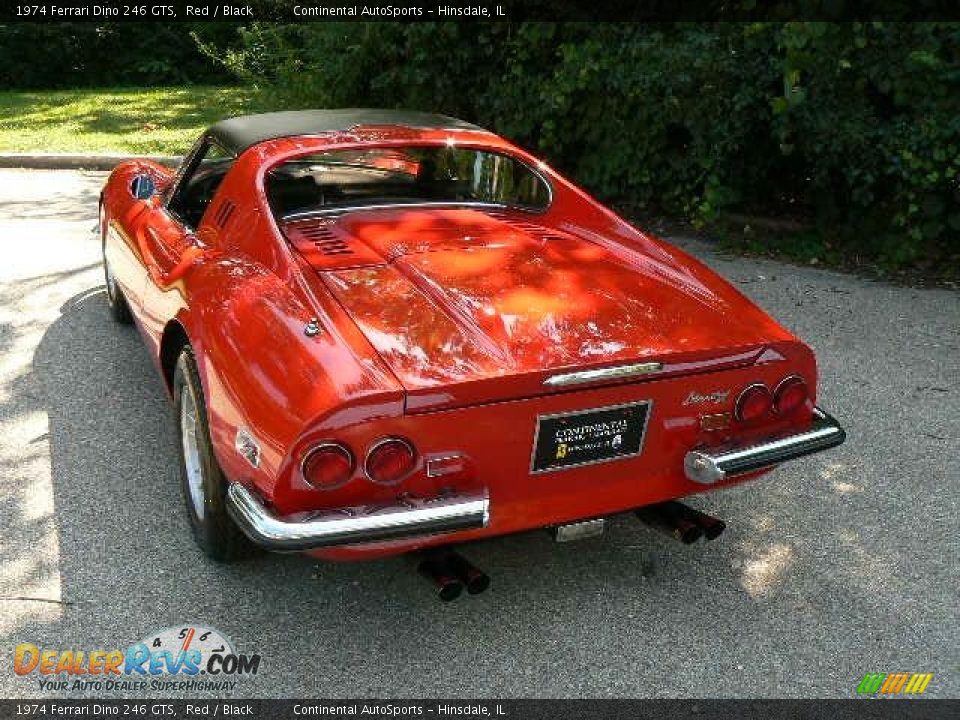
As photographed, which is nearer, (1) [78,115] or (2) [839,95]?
(2) [839,95]

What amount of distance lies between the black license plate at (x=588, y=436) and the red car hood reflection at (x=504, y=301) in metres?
0.13

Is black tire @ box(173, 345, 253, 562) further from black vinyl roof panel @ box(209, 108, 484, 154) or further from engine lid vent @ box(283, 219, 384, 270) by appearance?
black vinyl roof panel @ box(209, 108, 484, 154)

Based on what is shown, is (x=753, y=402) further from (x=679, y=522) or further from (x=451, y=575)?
(x=451, y=575)

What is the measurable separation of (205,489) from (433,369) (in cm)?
93

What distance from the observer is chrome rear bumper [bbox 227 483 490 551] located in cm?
242

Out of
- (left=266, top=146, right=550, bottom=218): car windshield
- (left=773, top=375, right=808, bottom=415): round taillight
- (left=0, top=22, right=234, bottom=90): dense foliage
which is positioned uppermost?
(left=266, top=146, right=550, bottom=218): car windshield

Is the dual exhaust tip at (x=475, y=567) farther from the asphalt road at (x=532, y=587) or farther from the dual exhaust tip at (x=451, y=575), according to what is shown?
the asphalt road at (x=532, y=587)

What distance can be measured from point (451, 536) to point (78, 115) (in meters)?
11.8

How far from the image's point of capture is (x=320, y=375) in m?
2.56

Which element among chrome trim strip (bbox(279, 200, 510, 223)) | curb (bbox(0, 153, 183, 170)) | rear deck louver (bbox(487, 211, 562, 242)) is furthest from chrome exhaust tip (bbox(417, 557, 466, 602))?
curb (bbox(0, 153, 183, 170))

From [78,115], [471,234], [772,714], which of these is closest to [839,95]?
[471,234]

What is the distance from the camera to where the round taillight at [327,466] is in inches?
96.5

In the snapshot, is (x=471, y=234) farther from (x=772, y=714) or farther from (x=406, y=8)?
(x=406, y=8)

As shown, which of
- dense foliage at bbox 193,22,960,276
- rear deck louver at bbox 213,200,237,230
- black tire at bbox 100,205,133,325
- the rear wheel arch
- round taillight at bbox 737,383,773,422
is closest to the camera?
round taillight at bbox 737,383,773,422
